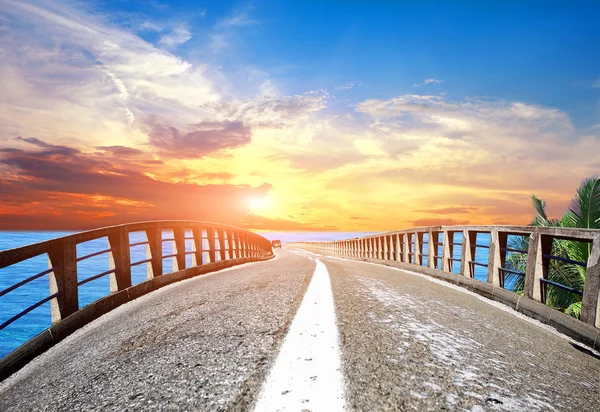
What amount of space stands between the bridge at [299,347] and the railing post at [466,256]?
206 centimetres

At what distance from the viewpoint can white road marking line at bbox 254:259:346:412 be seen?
1599 mm

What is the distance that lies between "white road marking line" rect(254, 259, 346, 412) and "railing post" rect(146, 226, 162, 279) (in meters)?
4.54

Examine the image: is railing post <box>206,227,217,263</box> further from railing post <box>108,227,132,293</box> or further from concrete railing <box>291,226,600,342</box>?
concrete railing <box>291,226,600,342</box>

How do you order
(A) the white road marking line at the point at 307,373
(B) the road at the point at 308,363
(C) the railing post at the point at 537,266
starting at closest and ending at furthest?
(A) the white road marking line at the point at 307,373, (B) the road at the point at 308,363, (C) the railing post at the point at 537,266

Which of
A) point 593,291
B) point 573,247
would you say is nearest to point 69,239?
point 593,291

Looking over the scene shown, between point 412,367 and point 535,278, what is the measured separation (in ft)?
14.3

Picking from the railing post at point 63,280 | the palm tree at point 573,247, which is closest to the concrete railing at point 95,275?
the railing post at point 63,280

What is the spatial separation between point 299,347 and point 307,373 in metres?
0.44

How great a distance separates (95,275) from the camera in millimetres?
4809

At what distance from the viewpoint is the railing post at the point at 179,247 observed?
7.76m

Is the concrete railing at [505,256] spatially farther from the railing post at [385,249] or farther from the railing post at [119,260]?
the railing post at [119,260]

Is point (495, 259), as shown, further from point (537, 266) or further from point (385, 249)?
point (385, 249)

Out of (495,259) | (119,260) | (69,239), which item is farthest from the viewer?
(495,259)

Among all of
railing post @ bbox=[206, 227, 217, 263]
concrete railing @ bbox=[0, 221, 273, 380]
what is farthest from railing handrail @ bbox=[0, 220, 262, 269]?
railing post @ bbox=[206, 227, 217, 263]
